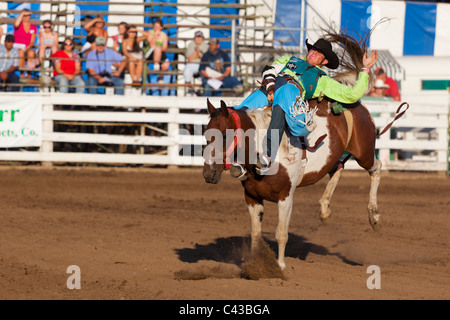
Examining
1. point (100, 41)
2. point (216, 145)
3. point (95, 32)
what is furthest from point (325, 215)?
point (95, 32)

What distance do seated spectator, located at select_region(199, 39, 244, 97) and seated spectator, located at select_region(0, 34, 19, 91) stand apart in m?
4.14

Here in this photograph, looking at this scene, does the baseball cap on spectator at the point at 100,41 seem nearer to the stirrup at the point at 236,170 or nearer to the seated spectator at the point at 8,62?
the seated spectator at the point at 8,62

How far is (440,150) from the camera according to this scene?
14.7 metres

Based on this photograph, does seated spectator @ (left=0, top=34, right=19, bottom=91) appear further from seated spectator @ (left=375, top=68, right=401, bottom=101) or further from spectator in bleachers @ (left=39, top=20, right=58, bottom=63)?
seated spectator @ (left=375, top=68, right=401, bottom=101)

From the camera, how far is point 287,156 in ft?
19.3

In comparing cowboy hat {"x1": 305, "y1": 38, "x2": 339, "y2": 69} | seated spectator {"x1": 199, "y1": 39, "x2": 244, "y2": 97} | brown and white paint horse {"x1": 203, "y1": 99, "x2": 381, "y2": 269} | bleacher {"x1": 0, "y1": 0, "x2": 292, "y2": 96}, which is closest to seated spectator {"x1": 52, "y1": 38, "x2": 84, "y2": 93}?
bleacher {"x1": 0, "y1": 0, "x2": 292, "y2": 96}

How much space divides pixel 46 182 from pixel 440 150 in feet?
27.5

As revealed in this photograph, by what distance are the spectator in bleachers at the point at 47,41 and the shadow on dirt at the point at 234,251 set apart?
900 centimetres

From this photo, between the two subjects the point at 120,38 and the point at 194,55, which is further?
the point at 120,38

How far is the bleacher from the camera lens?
15984 mm

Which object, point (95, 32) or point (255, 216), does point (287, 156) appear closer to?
point (255, 216)

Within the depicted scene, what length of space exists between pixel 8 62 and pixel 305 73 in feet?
33.8

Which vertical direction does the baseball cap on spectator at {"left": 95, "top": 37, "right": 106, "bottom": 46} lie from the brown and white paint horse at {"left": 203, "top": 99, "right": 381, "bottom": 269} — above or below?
above

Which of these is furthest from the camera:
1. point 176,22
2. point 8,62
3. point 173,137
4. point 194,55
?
point 176,22
